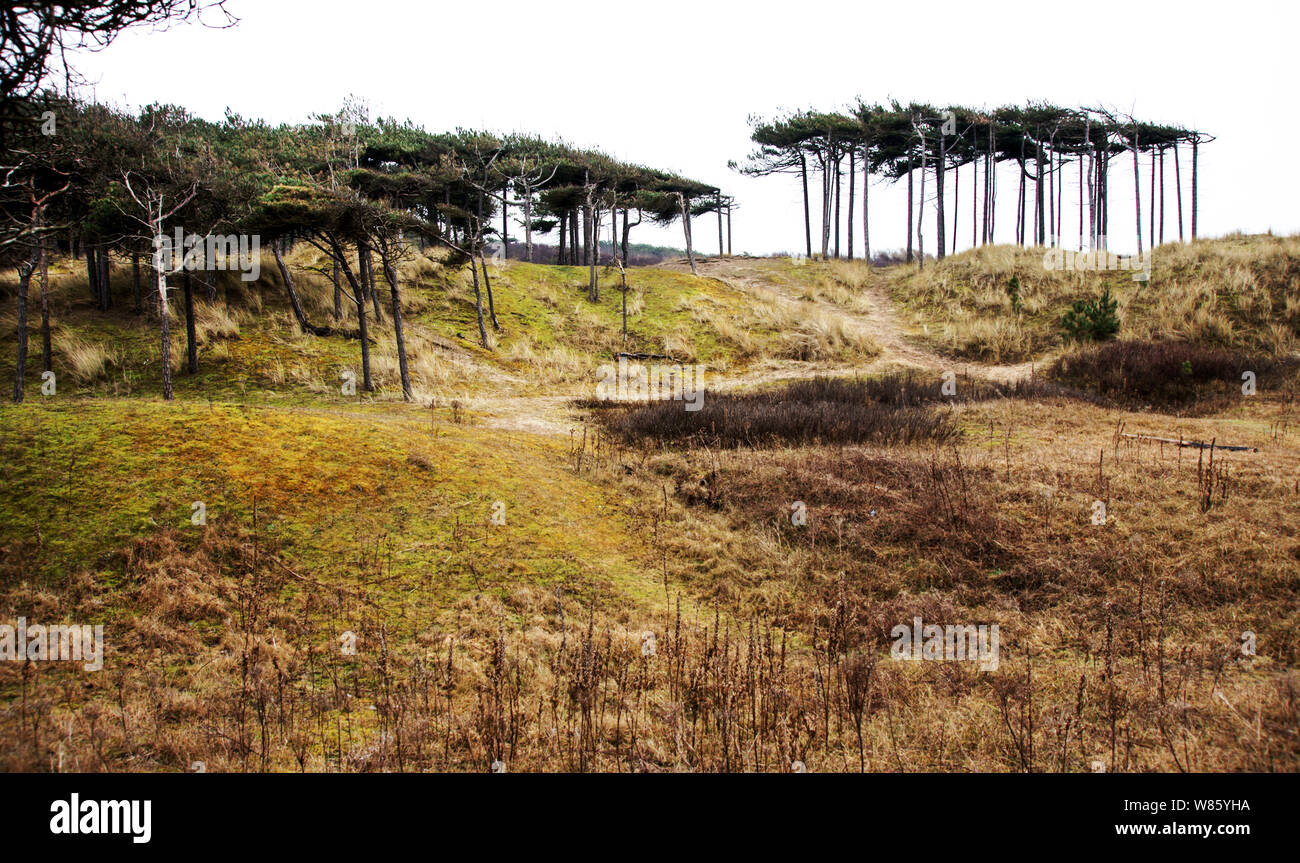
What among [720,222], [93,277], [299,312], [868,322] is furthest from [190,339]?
[720,222]

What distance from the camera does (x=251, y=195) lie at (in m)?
20.5

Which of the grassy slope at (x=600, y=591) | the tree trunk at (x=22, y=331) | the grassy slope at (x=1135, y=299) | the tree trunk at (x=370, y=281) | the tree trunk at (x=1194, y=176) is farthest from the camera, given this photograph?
the tree trunk at (x=1194, y=176)

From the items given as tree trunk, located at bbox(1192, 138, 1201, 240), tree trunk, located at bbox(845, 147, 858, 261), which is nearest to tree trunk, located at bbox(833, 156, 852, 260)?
tree trunk, located at bbox(845, 147, 858, 261)

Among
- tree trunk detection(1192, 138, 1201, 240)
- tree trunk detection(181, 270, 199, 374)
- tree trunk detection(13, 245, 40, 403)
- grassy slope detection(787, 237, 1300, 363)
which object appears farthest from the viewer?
tree trunk detection(1192, 138, 1201, 240)

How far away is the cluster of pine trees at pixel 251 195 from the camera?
12.4 meters

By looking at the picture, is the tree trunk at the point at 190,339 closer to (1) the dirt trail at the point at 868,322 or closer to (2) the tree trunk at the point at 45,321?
(2) the tree trunk at the point at 45,321

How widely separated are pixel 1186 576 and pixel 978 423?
24.2ft

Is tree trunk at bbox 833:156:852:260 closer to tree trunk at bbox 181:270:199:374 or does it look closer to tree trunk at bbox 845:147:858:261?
tree trunk at bbox 845:147:858:261

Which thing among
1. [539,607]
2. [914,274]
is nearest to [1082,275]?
[914,274]

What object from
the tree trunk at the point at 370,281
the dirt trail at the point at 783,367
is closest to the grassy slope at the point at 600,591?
the dirt trail at the point at 783,367

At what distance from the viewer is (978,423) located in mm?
13656

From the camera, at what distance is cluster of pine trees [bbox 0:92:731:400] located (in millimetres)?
12438

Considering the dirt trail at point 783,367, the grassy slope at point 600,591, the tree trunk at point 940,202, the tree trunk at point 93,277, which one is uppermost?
the tree trunk at point 940,202

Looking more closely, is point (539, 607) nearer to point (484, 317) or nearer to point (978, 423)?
point (978, 423)
